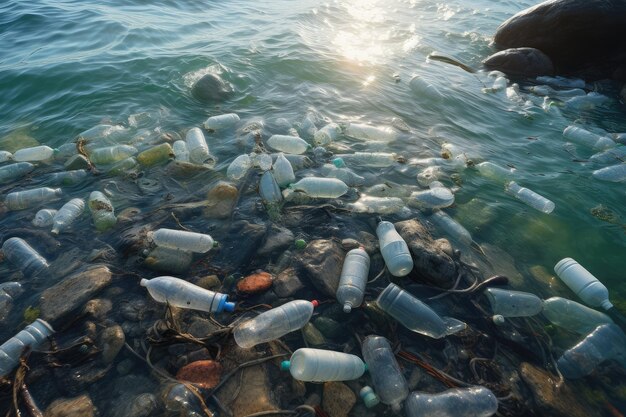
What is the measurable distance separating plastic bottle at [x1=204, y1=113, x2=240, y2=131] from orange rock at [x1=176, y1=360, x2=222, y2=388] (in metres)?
4.79

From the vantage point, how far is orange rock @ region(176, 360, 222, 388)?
114 inches

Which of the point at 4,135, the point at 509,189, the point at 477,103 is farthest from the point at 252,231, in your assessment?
the point at 477,103

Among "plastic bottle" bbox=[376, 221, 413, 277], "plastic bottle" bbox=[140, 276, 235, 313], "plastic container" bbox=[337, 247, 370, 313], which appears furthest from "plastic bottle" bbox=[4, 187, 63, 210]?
"plastic bottle" bbox=[376, 221, 413, 277]

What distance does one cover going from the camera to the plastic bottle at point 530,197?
5129 mm

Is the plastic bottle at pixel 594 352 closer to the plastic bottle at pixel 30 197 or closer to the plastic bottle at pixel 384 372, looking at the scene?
the plastic bottle at pixel 384 372

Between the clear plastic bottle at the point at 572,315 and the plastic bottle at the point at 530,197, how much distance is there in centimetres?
180

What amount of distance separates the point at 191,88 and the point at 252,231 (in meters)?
5.52

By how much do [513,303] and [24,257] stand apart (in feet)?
17.8

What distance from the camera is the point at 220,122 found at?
6.89 metres

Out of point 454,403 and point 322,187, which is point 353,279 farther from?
point 322,187

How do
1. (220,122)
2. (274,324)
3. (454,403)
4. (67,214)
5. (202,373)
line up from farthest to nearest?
1. (220,122)
2. (67,214)
3. (274,324)
4. (202,373)
5. (454,403)

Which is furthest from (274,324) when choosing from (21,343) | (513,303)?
(513,303)

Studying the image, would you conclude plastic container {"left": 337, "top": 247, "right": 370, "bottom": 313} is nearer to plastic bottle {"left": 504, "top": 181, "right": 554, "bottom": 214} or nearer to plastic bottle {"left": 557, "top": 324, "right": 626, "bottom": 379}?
plastic bottle {"left": 557, "top": 324, "right": 626, "bottom": 379}

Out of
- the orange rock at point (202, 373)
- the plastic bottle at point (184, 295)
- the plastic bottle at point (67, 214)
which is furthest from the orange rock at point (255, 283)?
the plastic bottle at point (67, 214)
